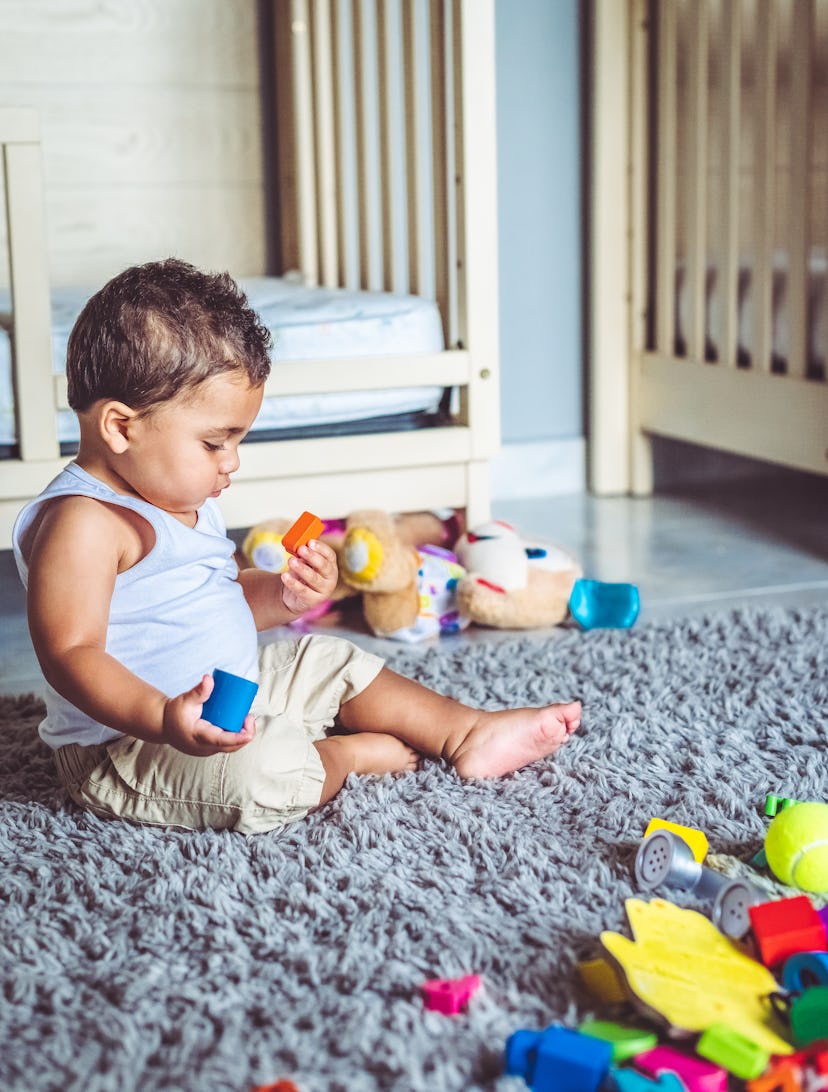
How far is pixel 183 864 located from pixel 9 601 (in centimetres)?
91

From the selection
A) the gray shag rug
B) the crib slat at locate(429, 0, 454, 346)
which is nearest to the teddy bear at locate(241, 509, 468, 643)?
the gray shag rug

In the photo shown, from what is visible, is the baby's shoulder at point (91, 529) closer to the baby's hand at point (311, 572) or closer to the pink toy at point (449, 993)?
the baby's hand at point (311, 572)

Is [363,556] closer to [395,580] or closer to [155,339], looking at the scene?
[395,580]

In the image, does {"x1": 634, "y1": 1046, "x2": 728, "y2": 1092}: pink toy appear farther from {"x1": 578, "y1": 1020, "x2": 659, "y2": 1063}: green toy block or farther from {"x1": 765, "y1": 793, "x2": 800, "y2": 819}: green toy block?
{"x1": 765, "y1": 793, "x2": 800, "y2": 819}: green toy block

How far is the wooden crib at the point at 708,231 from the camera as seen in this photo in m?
1.95

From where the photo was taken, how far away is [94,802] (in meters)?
0.99

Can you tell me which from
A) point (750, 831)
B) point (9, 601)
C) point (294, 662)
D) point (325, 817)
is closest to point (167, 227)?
point (9, 601)

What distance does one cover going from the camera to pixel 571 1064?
64 cm

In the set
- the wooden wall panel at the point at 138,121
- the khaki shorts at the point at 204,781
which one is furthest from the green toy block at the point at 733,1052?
the wooden wall panel at the point at 138,121

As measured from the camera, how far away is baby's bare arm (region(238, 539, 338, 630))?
104 centimetres

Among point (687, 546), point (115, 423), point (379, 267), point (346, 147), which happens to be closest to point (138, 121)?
point (346, 147)

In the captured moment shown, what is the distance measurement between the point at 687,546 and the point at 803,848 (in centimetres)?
113

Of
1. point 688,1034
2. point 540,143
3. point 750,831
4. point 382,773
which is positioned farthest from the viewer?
point 540,143

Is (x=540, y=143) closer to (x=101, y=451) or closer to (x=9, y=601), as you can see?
(x=9, y=601)
